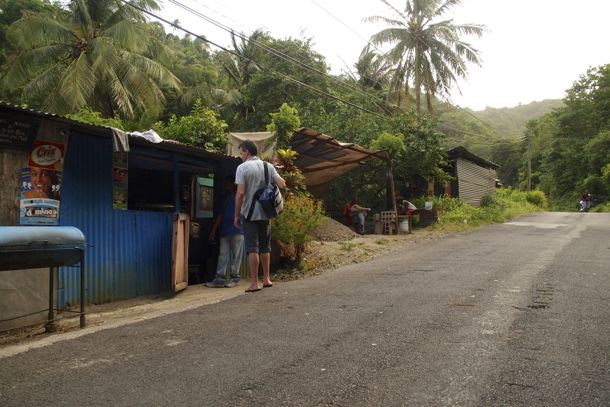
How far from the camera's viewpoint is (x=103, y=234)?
6332mm

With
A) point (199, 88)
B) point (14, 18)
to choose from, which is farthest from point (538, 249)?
point (14, 18)

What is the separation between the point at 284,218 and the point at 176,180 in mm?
1904

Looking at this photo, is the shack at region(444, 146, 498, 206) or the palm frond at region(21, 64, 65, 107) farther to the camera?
the shack at region(444, 146, 498, 206)

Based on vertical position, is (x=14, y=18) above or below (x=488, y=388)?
above

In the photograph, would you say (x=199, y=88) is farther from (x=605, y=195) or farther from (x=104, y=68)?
(x=605, y=195)

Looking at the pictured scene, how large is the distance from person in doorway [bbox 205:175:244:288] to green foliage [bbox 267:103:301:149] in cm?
313

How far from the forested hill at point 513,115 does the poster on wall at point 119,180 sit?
268 feet

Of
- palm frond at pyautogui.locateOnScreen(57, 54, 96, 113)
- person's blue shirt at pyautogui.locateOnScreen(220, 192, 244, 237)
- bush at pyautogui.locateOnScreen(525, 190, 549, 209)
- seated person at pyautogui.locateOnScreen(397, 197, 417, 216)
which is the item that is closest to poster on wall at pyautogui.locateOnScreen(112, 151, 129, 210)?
person's blue shirt at pyautogui.locateOnScreen(220, 192, 244, 237)

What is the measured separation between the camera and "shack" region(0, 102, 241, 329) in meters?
5.29

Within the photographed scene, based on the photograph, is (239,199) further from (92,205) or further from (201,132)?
(201,132)

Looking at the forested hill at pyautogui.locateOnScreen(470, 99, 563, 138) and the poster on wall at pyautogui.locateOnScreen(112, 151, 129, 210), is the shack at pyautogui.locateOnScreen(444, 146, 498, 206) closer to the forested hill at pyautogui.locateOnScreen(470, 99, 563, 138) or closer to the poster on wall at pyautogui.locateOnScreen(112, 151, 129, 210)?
the poster on wall at pyautogui.locateOnScreen(112, 151, 129, 210)

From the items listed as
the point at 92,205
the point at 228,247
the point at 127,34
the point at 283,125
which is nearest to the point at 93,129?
the point at 92,205

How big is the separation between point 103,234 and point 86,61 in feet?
49.5

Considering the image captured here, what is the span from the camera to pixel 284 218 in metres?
8.41
